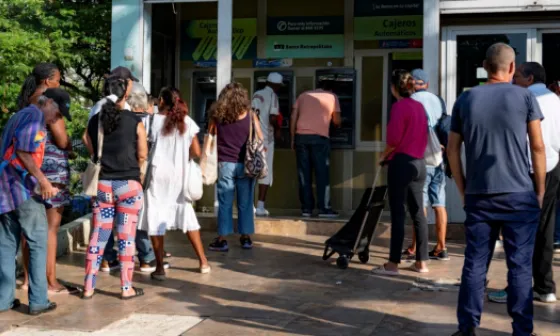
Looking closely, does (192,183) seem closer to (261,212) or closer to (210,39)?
(261,212)

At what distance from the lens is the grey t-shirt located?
557 cm

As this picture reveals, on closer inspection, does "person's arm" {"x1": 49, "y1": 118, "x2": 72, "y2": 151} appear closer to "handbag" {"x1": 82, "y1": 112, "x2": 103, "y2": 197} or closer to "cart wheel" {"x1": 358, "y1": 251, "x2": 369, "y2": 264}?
"handbag" {"x1": 82, "y1": 112, "x2": 103, "y2": 197}

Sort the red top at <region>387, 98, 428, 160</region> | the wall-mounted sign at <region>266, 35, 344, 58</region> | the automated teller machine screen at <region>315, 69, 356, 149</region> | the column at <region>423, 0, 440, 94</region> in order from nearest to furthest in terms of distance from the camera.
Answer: the red top at <region>387, 98, 428, 160</region>, the column at <region>423, 0, 440, 94</region>, the automated teller machine screen at <region>315, 69, 356, 149</region>, the wall-mounted sign at <region>266, 35, 344, 58</region>

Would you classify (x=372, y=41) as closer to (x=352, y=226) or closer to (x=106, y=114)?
(x=352, y=226)

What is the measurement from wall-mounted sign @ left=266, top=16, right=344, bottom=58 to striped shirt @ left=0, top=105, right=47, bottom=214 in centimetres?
632

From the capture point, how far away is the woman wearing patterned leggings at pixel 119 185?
23.9 ft

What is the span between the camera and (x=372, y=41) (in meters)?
12.5

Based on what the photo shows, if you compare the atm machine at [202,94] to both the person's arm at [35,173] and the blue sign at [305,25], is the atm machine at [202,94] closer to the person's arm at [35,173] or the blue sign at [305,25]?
the blue sign at [305,25]

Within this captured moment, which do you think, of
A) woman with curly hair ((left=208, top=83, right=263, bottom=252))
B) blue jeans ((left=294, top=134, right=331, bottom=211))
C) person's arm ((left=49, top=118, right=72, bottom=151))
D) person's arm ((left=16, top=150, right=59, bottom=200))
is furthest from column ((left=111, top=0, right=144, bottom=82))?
person's arm ((left=16, top=150, right=59, bottom=200))

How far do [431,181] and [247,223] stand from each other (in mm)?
2016

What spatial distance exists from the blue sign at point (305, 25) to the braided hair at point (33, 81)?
19.2 feet

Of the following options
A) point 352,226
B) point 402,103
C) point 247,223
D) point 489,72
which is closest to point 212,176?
point 247,223

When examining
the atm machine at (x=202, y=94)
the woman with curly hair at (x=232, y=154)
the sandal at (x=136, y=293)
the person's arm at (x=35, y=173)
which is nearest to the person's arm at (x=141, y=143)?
the person's arm at (x=35, y=173)

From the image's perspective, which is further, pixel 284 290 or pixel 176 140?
pixel 176 140
